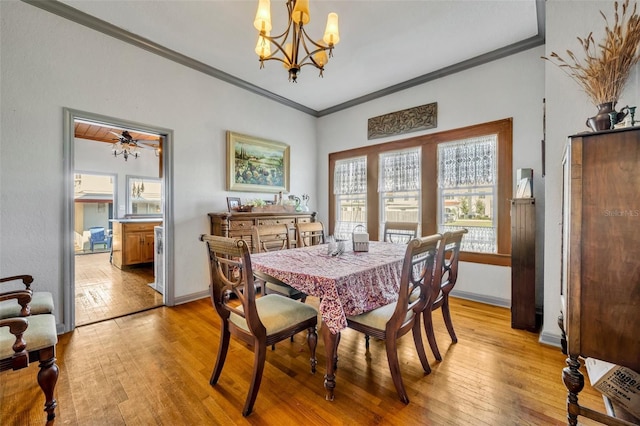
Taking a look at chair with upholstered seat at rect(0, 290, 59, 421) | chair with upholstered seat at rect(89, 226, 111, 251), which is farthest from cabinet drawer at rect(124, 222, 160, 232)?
chair with upholstered seat at rect(0, 290, 59, 421)

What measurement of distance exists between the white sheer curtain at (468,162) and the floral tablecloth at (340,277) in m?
1.97

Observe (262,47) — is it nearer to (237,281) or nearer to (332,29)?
(332,29)

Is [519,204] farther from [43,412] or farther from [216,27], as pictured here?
[43,412]

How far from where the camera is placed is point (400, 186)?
413 cm

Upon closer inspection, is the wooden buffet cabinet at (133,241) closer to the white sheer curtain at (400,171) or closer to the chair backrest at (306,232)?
the chair backrest at (306,232)

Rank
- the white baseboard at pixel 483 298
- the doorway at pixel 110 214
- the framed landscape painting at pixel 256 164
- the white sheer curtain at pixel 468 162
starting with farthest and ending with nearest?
the framed landscape painting at pixel 256 164
the white sheer curtain at pixel 468 162
the white baseboard at pixel 483 298
the doorway at pixel 110 214

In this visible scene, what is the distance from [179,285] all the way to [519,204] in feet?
13.0

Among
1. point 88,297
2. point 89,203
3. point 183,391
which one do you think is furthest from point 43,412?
point 89,203

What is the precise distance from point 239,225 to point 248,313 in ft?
7.01

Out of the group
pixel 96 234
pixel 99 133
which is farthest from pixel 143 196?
pixel 99 133

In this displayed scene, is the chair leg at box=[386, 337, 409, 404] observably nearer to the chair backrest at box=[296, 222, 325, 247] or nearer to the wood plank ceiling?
the chair backrest at box=[296, 222, 325, 247]

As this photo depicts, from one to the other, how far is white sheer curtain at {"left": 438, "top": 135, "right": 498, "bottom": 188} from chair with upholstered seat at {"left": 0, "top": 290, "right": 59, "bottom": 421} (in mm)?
4074

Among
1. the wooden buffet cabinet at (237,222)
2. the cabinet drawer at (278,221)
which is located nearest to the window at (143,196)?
the wooden buffet cabinet at (237,222)

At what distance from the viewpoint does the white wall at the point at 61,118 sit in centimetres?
229
